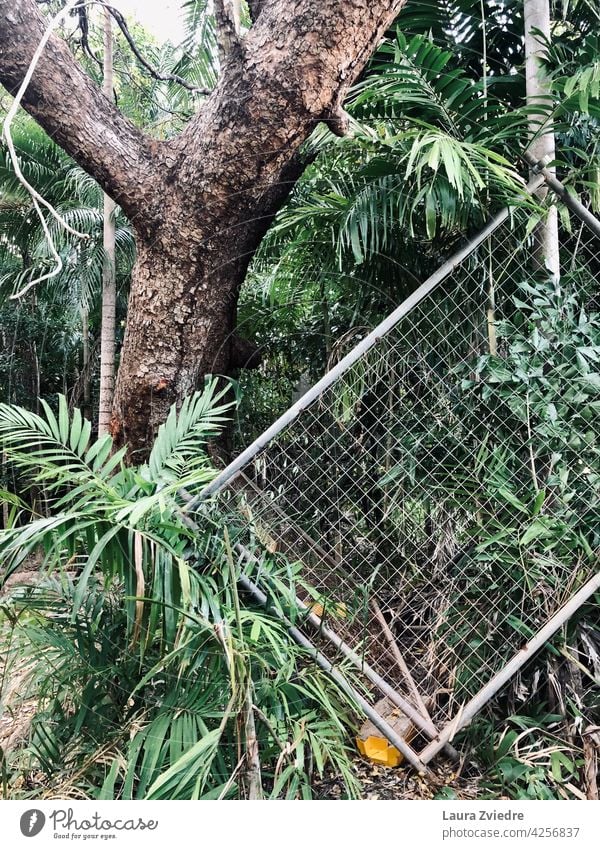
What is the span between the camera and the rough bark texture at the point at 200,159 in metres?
1.82

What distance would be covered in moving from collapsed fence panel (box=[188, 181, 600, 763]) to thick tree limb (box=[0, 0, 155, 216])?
3.52 ft

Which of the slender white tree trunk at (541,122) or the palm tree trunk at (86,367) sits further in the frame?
the palm tree trunk at (86,367)

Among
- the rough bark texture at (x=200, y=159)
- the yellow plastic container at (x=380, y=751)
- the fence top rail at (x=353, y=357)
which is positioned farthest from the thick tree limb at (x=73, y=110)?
the yellow plastic container at (x=380, y=751)

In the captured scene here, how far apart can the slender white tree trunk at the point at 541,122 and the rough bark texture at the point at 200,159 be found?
45 cm

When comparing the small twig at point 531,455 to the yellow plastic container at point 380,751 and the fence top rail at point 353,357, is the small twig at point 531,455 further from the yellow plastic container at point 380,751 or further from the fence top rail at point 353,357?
the yellow plastic container at point 380,751

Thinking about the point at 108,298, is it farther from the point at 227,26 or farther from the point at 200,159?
the point at 227,26

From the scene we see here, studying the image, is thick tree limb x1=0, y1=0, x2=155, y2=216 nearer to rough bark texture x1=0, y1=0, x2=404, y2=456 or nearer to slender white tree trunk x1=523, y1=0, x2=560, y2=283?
rough bark texture x1=0, y1=0, x2=404, y2=456

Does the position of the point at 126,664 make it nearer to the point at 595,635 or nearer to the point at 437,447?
the point at 437,447

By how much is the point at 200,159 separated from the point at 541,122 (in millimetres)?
1082

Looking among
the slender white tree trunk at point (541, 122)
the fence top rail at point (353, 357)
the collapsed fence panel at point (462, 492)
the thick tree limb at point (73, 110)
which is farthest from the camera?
the thick tree limb at point (73, 110)

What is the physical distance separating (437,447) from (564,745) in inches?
35.6

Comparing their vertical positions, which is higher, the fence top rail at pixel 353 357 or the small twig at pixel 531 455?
the fence top rail at pixel 353 357

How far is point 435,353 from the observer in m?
1.92

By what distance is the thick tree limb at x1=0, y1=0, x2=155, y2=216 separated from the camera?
75.9 inches
